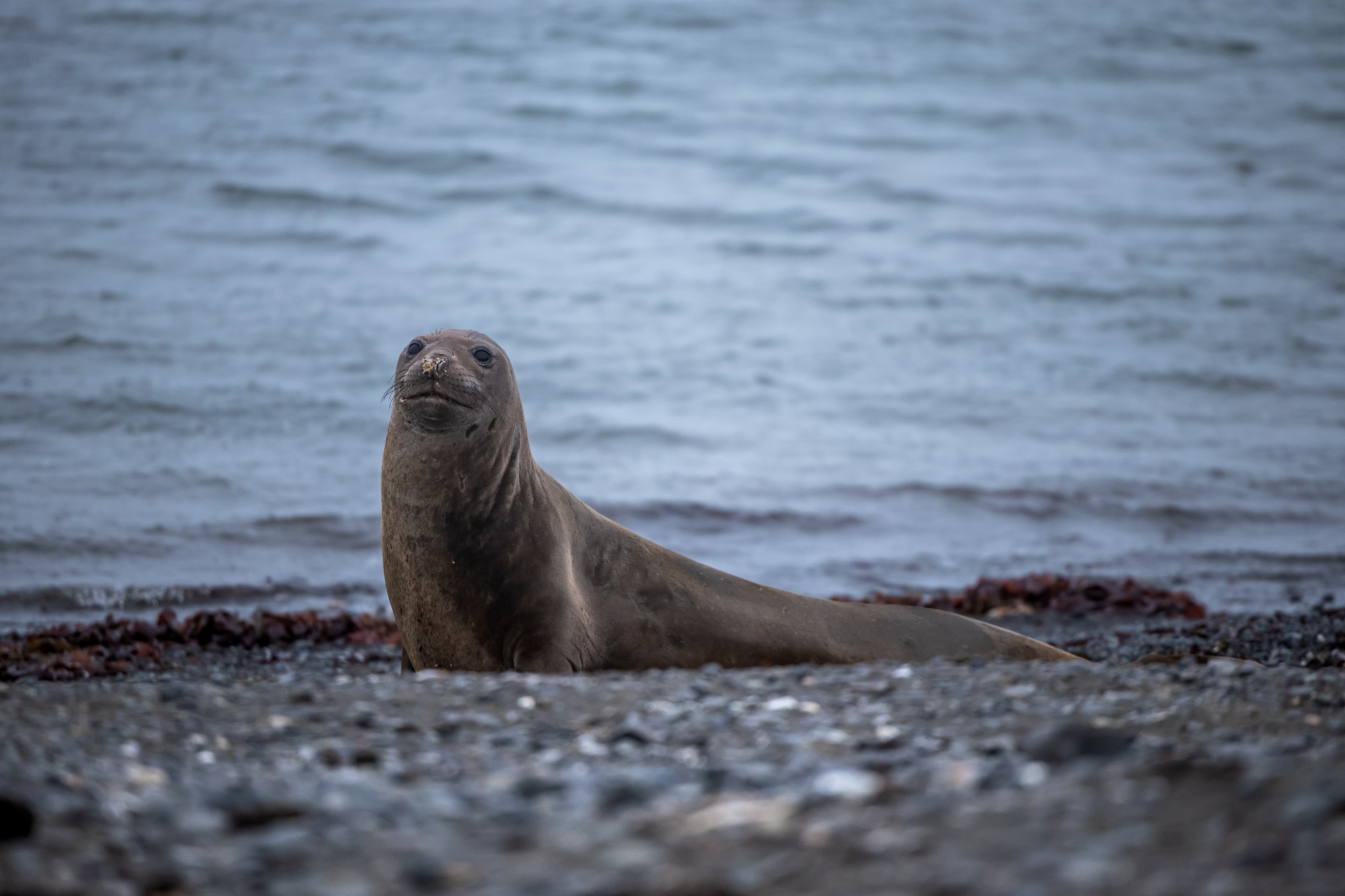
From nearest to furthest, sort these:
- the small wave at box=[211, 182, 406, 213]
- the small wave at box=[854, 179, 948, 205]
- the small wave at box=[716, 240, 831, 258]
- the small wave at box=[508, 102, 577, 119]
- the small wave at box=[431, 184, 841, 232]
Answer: the small wave at box=[211, 182, 406, 213]
the small wave at box=[716, 240, 831, 258]
the small wave at box=[431, 184, 841, 232]
the small wave at box=[854, 179, 948, 205]
the small wave at box=[508, 102, 577, 119]

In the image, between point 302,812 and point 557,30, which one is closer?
point 302,812

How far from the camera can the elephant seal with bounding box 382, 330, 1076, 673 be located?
18.3 ft

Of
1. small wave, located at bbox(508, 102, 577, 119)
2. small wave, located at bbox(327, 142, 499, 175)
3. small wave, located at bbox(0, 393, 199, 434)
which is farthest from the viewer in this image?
small wave, located at bbox(508, 102, 577, 119)

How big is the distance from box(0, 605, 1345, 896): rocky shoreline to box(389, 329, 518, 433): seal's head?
1482 mm

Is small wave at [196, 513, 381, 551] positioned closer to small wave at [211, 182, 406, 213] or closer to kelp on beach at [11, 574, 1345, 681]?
kelp on beach at [11, 574, 1345, 681]

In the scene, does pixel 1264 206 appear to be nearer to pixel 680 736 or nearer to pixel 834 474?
pixel 834 474

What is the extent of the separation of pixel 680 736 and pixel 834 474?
1119cm

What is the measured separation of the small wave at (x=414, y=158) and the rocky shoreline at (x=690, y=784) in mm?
20385

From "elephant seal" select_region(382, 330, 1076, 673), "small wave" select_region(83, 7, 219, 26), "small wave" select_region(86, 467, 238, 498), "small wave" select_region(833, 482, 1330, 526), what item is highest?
"small wave" select_region(83, 7, 219, 26)

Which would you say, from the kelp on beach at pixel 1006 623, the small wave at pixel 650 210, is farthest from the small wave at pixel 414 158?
the kelp on beach at pixel 1006 623

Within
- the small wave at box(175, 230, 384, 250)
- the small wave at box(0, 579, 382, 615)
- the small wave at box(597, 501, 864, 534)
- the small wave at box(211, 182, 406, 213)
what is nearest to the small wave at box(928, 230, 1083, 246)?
the small wave at box(211, 182, 406, 213)

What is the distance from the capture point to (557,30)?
28.9m

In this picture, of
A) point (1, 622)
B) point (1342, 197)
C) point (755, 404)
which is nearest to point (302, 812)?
point (1, 622)

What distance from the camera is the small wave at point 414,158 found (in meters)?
23.8
